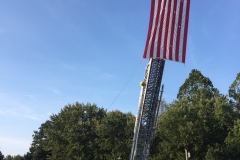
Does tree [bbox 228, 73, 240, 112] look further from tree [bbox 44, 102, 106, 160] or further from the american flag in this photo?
the american flag

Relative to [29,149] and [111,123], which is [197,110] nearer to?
[111,123]

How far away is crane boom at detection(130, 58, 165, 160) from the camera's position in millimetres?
17234

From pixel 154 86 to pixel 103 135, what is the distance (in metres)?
26.8

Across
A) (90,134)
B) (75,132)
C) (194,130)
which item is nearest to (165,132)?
(194,130)

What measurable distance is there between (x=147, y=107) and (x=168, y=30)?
4256 millimetres

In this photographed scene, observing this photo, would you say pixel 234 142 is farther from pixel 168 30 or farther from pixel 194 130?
pixel 168 30

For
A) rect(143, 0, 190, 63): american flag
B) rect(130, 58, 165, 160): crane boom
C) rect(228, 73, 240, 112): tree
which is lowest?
rect(130, 58, 165, 160): crane boom

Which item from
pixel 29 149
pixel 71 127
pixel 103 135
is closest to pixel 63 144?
pixel 71 127

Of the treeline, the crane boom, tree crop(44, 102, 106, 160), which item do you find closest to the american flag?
the crane boom

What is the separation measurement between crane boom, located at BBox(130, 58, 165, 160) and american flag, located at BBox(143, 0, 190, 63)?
1.49m

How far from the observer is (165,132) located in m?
39.9

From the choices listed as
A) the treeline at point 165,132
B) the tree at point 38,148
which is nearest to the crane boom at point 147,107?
the treeline at point 165,132

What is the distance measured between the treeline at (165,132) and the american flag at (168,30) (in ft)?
77.3

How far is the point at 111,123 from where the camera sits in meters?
43.8
